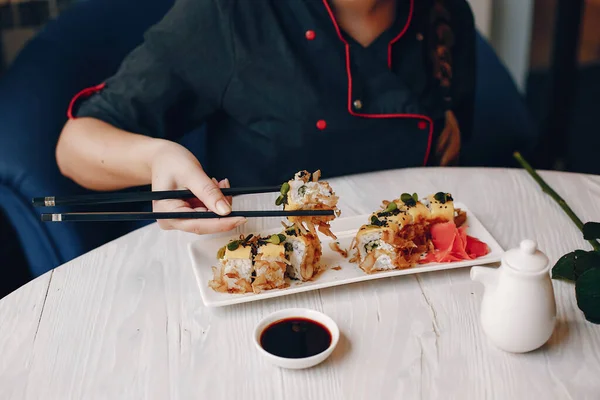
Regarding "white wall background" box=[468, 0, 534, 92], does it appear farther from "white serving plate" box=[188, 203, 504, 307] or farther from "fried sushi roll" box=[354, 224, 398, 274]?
"fried sushi roll" box=[354, 224, 398, 274]

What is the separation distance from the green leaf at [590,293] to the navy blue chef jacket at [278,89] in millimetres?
712

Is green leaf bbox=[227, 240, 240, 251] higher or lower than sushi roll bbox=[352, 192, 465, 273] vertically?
higher

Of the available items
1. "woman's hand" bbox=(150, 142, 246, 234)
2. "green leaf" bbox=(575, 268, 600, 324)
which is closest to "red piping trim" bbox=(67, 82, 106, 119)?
"woman's hand" bbox=(150, 142, 246, 234)

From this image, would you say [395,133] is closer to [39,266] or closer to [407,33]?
[407,33]

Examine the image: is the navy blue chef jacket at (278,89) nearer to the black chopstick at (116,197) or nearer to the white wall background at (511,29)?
the black chopstick at (116,197)

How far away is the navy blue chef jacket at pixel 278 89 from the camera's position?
59.9 inches

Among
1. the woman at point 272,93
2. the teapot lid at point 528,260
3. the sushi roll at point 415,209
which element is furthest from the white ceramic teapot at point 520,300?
the woman at point 272,93

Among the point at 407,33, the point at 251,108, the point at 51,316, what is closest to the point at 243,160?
the point at 251,108

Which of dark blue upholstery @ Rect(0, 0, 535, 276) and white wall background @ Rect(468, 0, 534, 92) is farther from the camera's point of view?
white wall background @ Rect(468, 0, 534, 92)

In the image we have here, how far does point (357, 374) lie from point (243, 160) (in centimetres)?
84

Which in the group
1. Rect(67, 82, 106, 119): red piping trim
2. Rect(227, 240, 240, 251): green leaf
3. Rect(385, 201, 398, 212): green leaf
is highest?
Rect(67, 82, 106, 119): red piping trim

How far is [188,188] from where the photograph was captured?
1.20 meters

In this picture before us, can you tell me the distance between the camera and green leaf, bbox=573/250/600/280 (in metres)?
1.07

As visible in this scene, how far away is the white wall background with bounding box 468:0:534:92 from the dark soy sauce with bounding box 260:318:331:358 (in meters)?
2.71
